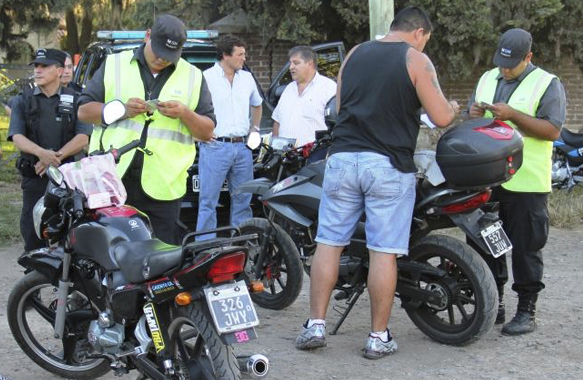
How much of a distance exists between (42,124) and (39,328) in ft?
6.34

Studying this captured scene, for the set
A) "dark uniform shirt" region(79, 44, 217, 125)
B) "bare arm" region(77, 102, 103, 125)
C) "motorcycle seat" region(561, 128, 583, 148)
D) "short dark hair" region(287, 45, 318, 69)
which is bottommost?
"motorcycle seat" region(561, 128, 583, 148)

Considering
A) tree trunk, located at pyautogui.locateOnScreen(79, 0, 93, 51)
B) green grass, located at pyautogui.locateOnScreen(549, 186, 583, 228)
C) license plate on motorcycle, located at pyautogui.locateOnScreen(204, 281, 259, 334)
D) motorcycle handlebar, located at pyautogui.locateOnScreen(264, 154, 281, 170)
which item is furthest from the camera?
tree trunk, located at pyautogui.locateOnScreen(79, 0, 93, 51)

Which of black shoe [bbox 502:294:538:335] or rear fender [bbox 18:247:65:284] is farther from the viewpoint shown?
black shoe [bbox 502:294:538:335]

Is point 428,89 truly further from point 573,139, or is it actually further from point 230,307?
point 573,139

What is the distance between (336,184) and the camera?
5008 millimetres

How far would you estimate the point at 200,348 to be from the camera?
12.4ft

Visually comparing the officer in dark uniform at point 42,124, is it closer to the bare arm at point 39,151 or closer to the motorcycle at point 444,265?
the bare arm at point 39,151

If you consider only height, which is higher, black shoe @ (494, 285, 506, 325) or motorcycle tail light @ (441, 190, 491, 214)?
motorcycle tail light @ (441, 190, 491, 214)

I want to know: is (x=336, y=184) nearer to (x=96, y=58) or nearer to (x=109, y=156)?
(x=109, y=156)

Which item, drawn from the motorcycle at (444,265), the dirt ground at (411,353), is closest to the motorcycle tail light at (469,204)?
the motorcycle at (444,265)

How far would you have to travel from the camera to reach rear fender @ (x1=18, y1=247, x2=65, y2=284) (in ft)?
14.6

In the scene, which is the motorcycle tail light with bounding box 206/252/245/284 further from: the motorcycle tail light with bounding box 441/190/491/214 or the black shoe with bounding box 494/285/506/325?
the black shoe with bounding box 494/285/506/325

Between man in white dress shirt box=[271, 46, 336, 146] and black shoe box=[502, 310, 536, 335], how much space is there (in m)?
2.97

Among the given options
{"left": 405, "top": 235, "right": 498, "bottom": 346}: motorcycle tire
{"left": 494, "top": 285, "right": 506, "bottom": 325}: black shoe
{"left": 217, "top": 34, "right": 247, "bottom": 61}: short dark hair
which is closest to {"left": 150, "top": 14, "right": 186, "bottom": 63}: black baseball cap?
{"left": 405, "top": 235, "right": 498, "bottom": 346}: motorcycle tire
